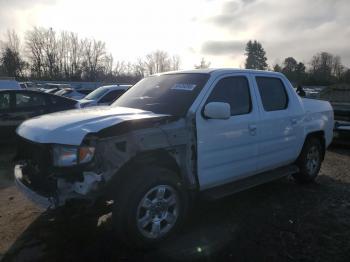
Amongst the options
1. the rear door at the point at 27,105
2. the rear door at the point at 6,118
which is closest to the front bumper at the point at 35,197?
the rear door at the point at 6,118

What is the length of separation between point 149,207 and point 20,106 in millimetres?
6125

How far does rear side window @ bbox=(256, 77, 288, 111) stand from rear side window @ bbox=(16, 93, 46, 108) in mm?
5865

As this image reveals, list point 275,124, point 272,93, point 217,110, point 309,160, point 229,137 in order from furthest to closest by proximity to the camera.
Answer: point 309,160 < point 272,93 < point 275,124 < point 229,137 < point 217,110

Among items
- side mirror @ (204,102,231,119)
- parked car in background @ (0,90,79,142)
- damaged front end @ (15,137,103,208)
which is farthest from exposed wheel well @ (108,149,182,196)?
parked car in background @ (0,90,79,142)

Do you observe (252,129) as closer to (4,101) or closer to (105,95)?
(4,101)

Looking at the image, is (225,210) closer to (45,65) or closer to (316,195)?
(316,195)

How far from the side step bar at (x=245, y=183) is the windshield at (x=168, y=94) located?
1.05 m

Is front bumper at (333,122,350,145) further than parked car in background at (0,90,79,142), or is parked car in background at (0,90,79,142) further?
front bumper at (333,122,350,145)

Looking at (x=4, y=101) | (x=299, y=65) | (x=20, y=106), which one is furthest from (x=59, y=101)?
(x=299, y=65)

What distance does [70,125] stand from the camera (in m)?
3.38

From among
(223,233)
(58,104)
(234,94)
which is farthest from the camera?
(58,104)

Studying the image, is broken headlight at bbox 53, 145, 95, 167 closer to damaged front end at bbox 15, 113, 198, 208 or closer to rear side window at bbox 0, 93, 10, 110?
damaged front end at bbox 15, 113, 198, 208

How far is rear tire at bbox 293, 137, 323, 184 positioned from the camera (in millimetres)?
5979

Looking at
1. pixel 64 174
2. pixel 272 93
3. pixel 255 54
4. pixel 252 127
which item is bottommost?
pixel 64 174
